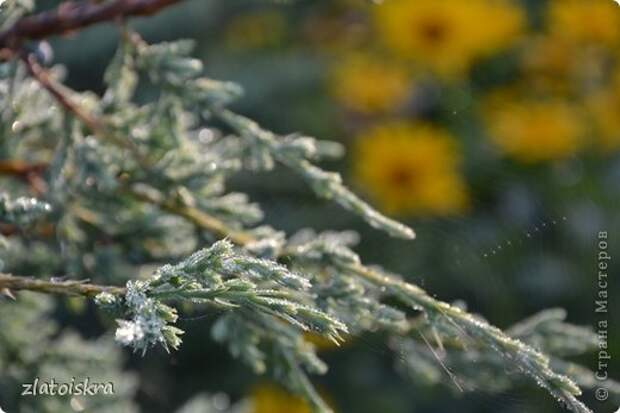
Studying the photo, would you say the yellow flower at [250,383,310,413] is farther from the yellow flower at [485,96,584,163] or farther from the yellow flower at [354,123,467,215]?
the yellow flower at [485,96,584,163]

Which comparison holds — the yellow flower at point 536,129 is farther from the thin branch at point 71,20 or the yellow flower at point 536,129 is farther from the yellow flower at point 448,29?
the thin branch at point 71,20

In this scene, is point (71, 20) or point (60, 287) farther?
point (71, 20)

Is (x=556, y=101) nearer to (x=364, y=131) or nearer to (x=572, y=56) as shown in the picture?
(x=572, y=56)

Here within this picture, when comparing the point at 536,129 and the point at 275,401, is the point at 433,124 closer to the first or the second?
the point at 536,129

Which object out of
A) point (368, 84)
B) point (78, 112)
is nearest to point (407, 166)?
point (368, 84)

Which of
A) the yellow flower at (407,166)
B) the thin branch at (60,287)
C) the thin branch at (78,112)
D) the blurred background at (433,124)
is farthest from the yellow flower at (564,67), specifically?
the thin branch at (60,287)
